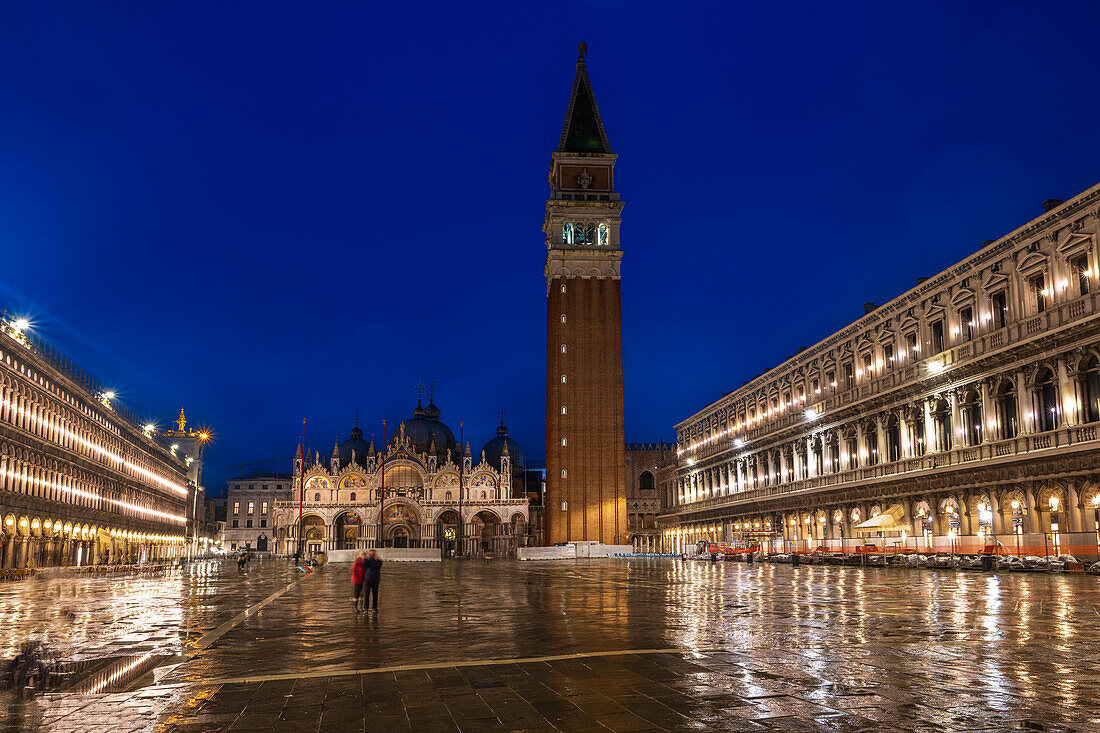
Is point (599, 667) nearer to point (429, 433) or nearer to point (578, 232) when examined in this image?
point (578, 232)

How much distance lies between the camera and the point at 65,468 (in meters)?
58.0

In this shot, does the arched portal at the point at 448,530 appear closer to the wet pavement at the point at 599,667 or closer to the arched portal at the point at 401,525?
the arched portal at the point at 401,525

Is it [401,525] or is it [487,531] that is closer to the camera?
[401,525]

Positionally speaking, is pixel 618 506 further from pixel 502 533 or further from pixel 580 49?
pixel 580 49

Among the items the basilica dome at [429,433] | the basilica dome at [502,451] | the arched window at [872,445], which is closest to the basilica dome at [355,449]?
the basilica dome at [429,433]

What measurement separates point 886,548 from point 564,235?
5323 cm

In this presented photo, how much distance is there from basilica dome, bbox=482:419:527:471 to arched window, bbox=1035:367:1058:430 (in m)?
83.2

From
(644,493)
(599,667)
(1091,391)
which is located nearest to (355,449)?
(644,493)

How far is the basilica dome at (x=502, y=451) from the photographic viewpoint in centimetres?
11706

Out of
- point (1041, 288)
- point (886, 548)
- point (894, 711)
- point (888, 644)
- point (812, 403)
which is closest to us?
point (894, 711)

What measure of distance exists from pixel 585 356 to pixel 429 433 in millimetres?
37148

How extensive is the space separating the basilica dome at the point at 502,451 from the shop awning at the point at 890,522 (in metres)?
72.3

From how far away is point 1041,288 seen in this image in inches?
1428

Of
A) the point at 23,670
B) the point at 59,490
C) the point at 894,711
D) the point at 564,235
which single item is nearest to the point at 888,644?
the point at 894,711
